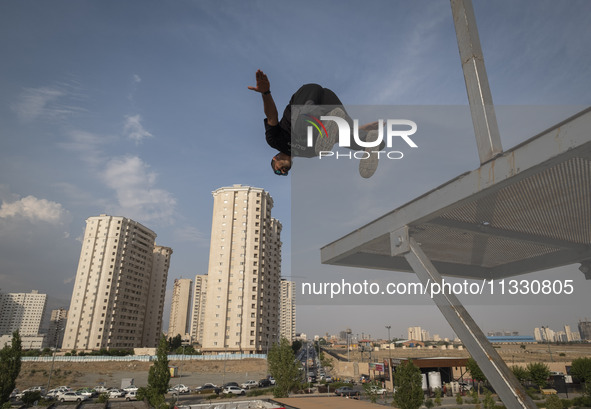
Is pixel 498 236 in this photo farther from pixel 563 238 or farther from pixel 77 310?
pixel 77 310

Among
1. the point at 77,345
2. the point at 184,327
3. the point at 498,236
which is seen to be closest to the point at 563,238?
the point at 498,236

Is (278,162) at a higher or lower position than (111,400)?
higher

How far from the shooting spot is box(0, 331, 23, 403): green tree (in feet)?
86.8

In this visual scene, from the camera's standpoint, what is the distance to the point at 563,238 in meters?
9.52

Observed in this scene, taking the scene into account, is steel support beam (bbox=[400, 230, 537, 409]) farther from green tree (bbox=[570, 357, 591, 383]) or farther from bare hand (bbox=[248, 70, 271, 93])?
green tree (bbox=[570, 357, 591, 383])

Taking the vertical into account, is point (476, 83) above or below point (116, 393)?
above

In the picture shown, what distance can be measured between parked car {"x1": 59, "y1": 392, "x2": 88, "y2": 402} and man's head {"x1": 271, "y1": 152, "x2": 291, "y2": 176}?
4366 centimetres

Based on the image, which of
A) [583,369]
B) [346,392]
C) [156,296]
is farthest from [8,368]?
[156,296]

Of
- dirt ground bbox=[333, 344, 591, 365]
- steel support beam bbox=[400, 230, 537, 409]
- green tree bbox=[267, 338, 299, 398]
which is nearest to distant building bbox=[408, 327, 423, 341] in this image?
dirt ground bbox=[333, 344, 591, 365]

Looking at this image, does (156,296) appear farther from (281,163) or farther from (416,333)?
(416,333)

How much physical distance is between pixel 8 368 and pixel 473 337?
1288 inches

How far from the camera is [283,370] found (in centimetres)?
3550

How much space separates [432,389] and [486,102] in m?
40.6

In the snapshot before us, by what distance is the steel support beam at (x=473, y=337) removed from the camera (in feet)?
19.3
